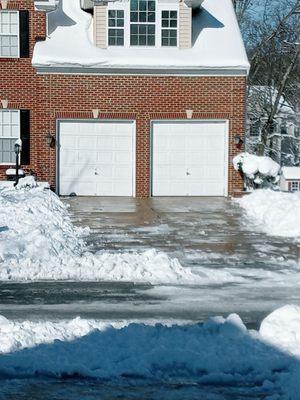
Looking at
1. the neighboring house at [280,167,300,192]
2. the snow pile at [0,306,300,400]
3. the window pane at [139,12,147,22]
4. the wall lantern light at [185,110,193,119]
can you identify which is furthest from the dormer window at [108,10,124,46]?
the snow pile at [0,306,300,400]

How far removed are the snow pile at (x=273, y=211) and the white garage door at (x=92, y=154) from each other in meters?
3.90

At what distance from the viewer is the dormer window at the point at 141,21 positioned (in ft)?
83.4

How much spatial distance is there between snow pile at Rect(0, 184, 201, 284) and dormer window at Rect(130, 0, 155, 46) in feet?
33.7

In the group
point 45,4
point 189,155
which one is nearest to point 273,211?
point 189,155

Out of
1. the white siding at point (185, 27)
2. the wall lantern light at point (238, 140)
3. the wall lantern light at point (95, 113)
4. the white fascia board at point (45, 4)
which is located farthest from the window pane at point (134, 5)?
the wall lantern light at point (238, 140)

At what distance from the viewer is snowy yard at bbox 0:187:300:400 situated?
7.62 m

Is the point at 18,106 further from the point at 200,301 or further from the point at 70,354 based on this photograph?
the point at 70,354

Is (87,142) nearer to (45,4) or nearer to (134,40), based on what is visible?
(134,40)

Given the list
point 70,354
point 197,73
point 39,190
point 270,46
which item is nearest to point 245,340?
point 70,354

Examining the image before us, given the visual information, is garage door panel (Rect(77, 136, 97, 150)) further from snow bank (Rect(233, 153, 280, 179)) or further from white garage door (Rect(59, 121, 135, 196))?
snow bank (Rect(233, 153, 280, 179))

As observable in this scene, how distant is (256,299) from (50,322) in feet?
10.3

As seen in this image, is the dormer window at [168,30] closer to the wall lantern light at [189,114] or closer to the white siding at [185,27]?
the white siding at [185,27]

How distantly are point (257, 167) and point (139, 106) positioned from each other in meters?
4.04

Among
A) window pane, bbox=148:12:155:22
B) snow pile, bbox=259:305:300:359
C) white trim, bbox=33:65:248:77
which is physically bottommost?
white trim, bbox=33:65:248:77
